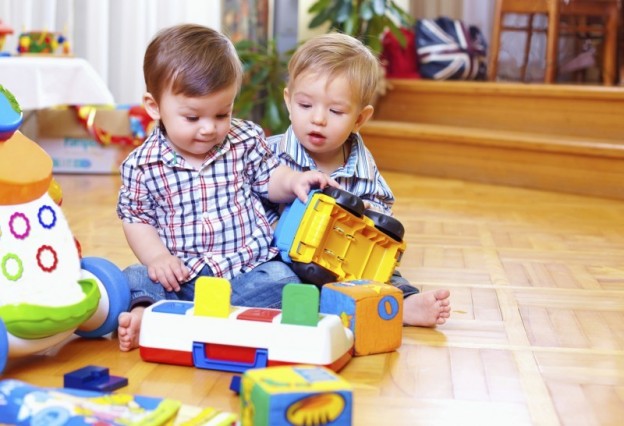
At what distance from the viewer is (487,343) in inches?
52.5

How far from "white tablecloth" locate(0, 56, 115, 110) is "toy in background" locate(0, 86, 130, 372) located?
63.9 inches

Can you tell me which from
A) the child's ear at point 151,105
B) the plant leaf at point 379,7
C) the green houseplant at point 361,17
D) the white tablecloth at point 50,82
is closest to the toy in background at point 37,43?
the white tablecloth at point 50,82

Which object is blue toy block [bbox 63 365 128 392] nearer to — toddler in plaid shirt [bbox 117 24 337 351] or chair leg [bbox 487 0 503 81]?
toddler in plaid shirt [bbox 117 24 337 351]

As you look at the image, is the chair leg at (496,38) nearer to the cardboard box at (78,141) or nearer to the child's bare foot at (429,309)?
the cardboard box at (78,141)

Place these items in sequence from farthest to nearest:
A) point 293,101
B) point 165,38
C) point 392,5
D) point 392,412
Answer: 1. point 392,5
2. point 293,101
3. point 165,38
4. point 392,412

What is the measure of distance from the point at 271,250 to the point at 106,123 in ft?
6.12

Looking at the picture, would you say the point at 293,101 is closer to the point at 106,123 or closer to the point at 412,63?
the point at 106,123

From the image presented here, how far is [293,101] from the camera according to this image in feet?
5.15

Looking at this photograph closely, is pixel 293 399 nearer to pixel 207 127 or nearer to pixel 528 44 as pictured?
pixel 207 127

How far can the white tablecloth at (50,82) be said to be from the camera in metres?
2.75

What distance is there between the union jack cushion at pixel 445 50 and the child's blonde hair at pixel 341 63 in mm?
2527

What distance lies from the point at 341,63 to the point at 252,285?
402 mm

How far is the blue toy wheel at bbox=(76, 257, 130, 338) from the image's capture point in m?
1.26

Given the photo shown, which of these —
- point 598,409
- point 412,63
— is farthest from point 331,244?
point 412,63
